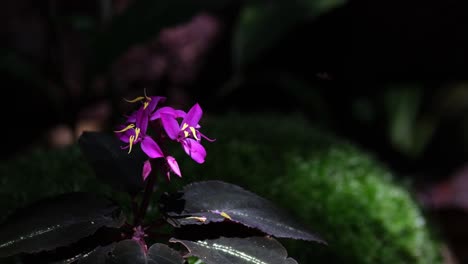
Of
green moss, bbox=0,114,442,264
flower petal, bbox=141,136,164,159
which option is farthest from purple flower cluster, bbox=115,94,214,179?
green moss, bbox=0,114,442,264

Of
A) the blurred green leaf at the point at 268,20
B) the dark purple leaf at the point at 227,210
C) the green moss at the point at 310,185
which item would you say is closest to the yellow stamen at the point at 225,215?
the dark purple leaf at the point at 227,210

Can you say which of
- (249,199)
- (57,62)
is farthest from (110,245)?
(57,62)

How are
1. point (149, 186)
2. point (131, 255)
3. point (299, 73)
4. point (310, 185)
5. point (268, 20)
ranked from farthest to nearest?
point (299, 73)
point (268, 20)
point (310, 185)
point (149, 186)
point (131, 255)

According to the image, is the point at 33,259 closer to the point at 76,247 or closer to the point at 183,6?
the point at 76,247

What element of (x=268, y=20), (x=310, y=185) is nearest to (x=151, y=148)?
(x=310, y=185)

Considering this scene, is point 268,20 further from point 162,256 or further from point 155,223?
point 162,256

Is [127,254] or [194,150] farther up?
[194,150]

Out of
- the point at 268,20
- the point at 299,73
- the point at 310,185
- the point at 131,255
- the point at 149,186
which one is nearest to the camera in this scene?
the point at 131,255
